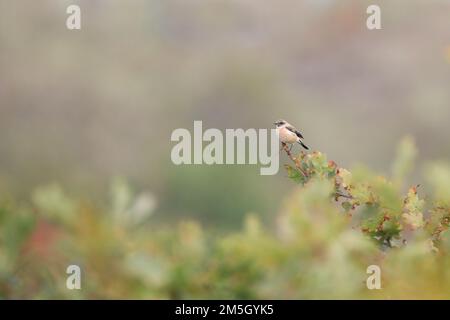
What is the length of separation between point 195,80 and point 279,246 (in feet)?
133

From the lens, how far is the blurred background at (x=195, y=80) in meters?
35.0

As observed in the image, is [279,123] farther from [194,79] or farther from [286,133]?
[194,79]

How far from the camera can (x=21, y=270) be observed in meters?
3.98

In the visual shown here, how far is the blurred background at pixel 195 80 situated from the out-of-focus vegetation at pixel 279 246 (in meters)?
26.7

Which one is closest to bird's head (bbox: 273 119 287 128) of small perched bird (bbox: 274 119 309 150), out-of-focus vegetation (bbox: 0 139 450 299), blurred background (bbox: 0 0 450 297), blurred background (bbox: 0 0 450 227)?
small perched bird (bbox: 274 119 309 150)

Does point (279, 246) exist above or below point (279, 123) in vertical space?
below

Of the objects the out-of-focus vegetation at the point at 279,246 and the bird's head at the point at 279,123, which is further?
the bird's head at the point at 279,123

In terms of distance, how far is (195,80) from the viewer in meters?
42.8

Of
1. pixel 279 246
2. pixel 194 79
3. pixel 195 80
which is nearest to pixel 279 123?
pixel 279 246

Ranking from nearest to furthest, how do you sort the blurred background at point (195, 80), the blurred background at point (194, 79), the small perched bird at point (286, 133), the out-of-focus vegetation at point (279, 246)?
the out-of-focus vegetation at point (279, 246) → the small perched bird at point (286, 133) → the blurred background at point (195, 80) → the blurred background at point (194, 79)

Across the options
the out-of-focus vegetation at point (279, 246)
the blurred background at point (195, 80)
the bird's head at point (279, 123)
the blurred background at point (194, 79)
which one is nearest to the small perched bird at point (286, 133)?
the bird's head at point (279, 123)

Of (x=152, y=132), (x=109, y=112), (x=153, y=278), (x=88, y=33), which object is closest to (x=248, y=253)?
(x=153, y=278)

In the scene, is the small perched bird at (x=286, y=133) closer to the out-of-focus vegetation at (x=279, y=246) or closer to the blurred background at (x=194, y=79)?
the out-of-focus vegetation at (x=279, y=246)
